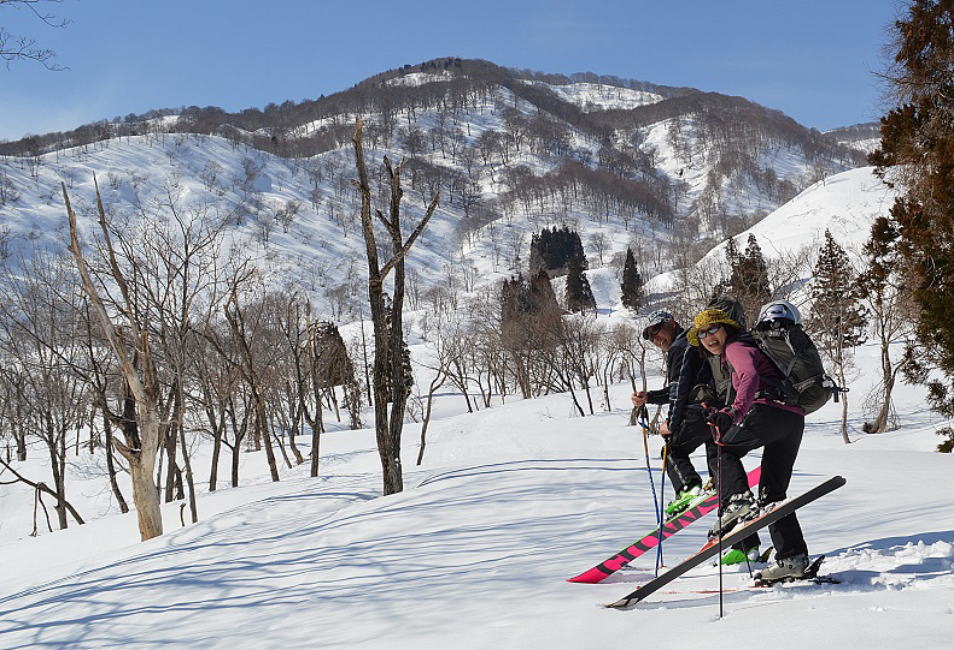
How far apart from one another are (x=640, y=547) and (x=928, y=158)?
42.1 feet

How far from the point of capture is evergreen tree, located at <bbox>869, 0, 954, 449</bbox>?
12773mm

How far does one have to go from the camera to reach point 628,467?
33.4 feet

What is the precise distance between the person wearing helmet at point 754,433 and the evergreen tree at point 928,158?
11.9 meters

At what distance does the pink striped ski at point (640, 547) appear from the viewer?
440cm

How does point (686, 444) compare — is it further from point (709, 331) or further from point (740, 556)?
point (709, 331)

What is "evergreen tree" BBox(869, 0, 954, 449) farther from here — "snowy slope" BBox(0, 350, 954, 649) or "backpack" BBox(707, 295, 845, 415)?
"backpack" BBox(707, 295, 845, 415)

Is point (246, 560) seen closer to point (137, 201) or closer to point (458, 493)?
point (458, 493)

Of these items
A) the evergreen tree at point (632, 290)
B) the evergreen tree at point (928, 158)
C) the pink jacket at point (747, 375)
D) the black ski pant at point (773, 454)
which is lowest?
the black ski pant at point (773, 454)

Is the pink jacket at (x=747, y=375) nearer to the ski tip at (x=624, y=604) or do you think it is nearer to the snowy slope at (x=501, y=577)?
the snowy slope at (x=501, y=577)

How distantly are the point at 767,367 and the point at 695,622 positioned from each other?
1.58 m

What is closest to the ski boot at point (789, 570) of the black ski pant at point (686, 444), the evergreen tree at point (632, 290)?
the black ski pant at point (686, 444)

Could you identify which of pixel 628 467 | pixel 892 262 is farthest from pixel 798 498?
pixel 892 262

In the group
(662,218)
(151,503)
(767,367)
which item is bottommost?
(151,503)

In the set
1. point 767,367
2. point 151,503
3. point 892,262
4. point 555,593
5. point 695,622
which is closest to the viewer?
point 695,622
